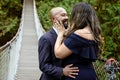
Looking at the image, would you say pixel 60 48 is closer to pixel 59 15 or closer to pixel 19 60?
pixel 59 15

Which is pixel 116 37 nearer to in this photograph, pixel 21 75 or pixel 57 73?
pixel 21 75

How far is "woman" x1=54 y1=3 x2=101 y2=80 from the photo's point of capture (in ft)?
8.69

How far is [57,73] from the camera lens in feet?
9.17

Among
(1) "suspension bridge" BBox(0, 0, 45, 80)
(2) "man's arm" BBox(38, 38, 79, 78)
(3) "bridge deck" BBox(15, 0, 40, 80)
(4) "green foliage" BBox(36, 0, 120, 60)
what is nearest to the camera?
(2) "man's arm" BBox(38, 38, 79, 78)

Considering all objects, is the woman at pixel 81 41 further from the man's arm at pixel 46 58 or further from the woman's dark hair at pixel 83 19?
the man's arm at pixel 46 58

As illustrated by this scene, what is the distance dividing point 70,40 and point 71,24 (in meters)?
0.13

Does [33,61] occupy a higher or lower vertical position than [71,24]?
lower

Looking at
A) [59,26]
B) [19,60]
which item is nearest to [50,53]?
[59,26]

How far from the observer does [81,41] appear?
264cm

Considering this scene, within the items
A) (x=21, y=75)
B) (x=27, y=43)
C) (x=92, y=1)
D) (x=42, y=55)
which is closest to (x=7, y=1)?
(x=92, y=1)

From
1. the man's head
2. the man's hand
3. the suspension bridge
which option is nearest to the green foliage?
the suspension bridge

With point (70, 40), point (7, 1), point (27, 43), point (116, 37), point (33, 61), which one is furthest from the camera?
point (7, 1)

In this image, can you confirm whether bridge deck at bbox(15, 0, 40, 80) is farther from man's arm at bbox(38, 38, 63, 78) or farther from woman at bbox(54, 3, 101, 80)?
woman at bbox(54, 3, 101, 80)

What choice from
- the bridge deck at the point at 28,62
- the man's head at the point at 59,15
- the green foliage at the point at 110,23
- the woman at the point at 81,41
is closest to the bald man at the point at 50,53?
the man's head at the point at 59,15
